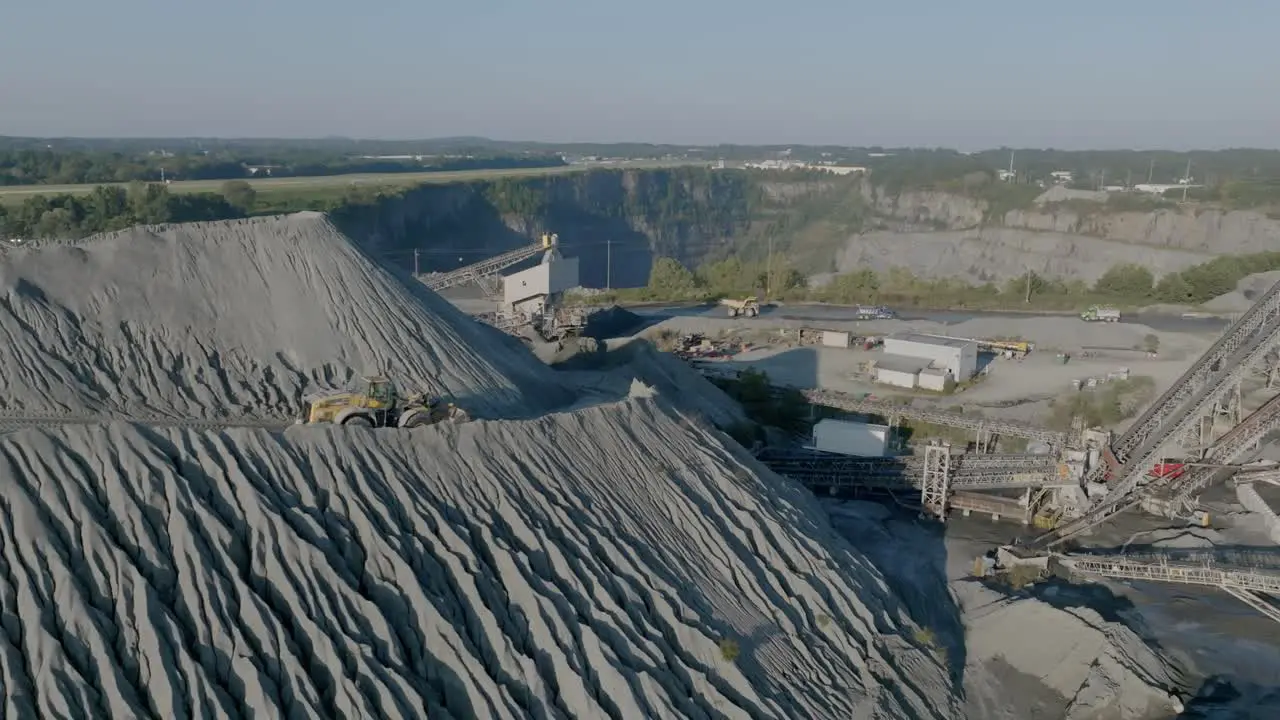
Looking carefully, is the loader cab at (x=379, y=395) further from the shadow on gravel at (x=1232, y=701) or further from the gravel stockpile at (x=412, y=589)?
the shadow on gravel at (x=1232, y=701)

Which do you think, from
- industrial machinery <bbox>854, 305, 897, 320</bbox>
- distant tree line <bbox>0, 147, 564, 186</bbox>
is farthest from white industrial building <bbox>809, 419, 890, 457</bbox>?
distant tree line <bbox>0, 147, 564, 186</bbox>

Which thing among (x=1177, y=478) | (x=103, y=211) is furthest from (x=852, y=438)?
(x=103, y=211)

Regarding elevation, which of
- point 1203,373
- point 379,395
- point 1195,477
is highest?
point 379,395

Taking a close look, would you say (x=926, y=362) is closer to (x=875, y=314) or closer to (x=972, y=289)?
(x=875, y=314)

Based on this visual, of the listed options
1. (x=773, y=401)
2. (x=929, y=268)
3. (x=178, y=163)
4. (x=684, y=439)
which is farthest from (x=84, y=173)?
(x=684, y=439)

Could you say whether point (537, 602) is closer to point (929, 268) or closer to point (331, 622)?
point (331, 622)

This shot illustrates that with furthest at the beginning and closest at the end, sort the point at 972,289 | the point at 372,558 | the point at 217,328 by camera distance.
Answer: the point at 972,289, the point at 217,328, the point at 372,558
